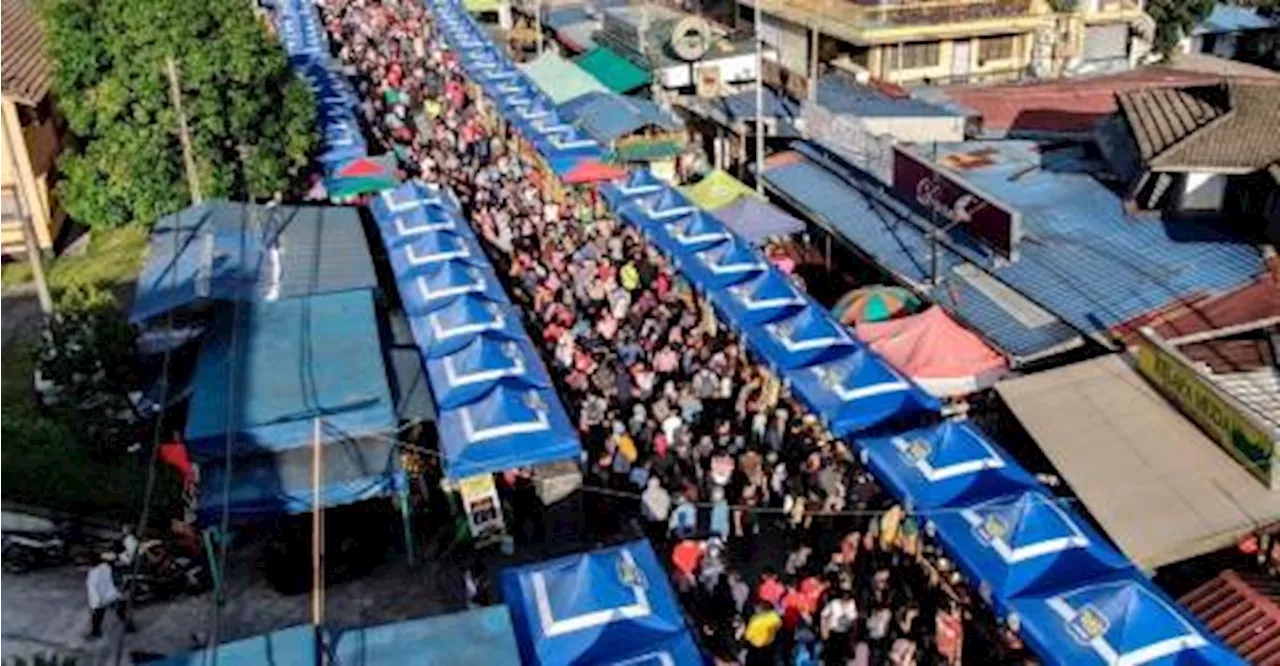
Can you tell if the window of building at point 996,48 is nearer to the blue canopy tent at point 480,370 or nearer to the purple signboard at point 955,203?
the purple signboard at point 955,203

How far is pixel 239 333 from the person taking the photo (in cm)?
2092

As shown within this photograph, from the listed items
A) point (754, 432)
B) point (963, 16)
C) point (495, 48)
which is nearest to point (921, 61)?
point (963, 16)

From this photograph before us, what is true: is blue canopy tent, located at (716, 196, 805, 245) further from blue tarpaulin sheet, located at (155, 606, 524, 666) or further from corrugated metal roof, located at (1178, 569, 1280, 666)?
blue tarpaulin sheet, located at (155, 606, 524, 666)

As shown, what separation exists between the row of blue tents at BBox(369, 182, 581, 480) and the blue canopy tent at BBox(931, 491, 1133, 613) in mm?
5580

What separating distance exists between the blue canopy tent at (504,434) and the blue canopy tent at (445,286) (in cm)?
382

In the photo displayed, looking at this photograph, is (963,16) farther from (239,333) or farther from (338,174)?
(239,333)

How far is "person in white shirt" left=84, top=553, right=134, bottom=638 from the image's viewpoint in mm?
16516

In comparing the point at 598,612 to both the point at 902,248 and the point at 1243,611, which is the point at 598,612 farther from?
the point at 902,248

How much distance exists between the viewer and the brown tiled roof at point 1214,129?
781 inches

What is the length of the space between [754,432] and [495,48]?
2740cm

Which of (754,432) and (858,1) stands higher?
(858,1)

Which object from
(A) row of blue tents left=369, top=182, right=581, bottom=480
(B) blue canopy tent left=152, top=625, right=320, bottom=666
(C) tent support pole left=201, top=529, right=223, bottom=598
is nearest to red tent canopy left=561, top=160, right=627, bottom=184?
(A) row of blue tents left=369, top=182, right=581, bottom=480

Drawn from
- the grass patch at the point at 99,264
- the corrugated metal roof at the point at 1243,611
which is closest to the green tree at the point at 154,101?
the grass patch at the point at 99,264

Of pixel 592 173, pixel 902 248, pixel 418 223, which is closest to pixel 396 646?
pixel 902 248
